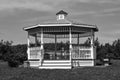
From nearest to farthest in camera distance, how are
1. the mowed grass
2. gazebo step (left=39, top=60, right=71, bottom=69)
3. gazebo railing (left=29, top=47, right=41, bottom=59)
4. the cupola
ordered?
the mowed grass, gazebo step (left=39, top=60, right=71, bottom=69), gazebo railing (left=29, top=47, right=41, bottom=59), the cupola

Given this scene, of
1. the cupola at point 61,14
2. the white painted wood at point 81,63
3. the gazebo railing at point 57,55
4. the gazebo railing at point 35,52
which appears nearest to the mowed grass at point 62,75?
the white painted wood at point 81,63

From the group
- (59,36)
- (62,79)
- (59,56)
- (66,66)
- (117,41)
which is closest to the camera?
(62,79)

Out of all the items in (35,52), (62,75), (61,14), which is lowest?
(62,75)

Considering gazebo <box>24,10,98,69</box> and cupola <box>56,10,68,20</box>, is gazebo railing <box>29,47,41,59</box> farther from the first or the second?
cupola <box>56,10,68,20</box>

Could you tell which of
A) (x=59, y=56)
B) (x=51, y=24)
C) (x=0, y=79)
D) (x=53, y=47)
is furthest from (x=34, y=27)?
(x=0, y=79)

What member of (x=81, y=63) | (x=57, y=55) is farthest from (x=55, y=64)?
(x=57, y=55)

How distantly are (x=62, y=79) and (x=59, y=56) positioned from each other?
33.0 feet

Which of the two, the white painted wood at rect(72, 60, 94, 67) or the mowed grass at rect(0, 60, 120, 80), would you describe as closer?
the mowed grass at rect(0, 60, 120, 80)

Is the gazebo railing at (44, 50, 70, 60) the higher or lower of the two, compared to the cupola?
lower

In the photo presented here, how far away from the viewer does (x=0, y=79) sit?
1352cm

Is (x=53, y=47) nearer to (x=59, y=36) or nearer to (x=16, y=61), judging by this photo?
(x=59, y=36)

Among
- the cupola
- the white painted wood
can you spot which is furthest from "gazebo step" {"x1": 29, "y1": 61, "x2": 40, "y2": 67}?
the cupola

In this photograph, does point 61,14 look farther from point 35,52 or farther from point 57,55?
point 35,52

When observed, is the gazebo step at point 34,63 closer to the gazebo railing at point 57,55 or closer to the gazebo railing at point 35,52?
the gazebo railing at point 35,52
